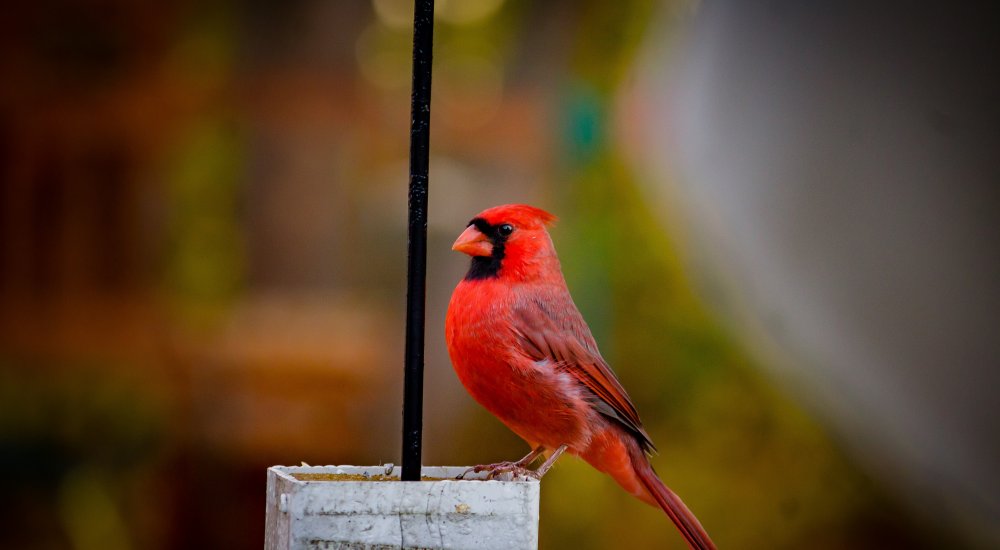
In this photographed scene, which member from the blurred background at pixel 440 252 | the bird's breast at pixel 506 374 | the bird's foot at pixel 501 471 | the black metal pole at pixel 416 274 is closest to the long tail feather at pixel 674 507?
the bird's breast at pixel 506 374

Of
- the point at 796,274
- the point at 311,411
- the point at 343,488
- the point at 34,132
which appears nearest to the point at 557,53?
the point at 796,274

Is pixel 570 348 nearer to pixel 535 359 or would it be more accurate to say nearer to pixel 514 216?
pixel 535 359

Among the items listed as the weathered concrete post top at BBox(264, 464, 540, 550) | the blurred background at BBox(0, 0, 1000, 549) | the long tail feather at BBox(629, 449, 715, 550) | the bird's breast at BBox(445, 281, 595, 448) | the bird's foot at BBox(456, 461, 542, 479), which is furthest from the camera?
the blurred background at BBox(0, 0, 1000, 549)

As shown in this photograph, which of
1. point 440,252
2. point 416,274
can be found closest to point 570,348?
point 416,274

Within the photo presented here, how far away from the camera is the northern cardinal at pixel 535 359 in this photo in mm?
1140

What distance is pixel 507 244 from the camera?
3.95 feet

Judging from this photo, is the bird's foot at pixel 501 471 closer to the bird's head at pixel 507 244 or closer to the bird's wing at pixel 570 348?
the bird's wing at pixel 570 348

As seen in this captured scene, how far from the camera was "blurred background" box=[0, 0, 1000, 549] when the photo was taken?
259 centimetres

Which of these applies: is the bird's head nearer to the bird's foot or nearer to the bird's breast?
the bird's breast

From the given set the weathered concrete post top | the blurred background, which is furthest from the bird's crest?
the blurred background

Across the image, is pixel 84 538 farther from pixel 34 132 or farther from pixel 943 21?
pixel 943 21

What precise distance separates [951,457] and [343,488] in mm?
2206

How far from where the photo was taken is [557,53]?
2.74 meters

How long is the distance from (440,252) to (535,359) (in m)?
1.48
